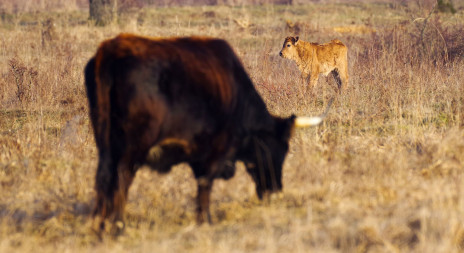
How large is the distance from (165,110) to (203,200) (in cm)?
82

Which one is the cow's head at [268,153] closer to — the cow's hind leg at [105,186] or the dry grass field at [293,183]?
the dry grass field at [293,183]

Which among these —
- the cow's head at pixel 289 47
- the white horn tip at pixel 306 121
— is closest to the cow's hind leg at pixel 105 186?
the white horn tip at pixel 306 121

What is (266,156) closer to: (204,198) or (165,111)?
(204,198)

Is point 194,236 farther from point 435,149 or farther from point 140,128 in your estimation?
point 435,149

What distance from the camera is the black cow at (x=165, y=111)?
4.28m

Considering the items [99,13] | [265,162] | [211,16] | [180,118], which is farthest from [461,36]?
[211,16]

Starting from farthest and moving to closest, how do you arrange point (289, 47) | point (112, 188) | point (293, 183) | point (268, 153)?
point (289, 47)
point (293, 183)
point (268, 153)
point (112, 188)

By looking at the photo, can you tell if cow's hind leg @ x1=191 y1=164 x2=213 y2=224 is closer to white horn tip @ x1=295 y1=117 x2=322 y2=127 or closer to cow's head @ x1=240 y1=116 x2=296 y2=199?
cow's head @ x1=240 y1=116 x2=296 y2=199

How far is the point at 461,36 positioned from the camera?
12.8 meters

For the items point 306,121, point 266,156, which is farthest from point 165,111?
point 306,121

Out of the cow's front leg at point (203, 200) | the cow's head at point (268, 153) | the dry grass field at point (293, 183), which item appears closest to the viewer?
the dry grass field at point (293, 183)

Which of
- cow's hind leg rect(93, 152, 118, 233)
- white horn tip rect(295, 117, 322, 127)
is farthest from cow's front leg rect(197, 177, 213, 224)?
white horn tip rect(295, 117, 322, 127)

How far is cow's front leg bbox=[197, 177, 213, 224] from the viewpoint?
4762 mm

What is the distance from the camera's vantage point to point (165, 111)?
Answer: 436 cm
